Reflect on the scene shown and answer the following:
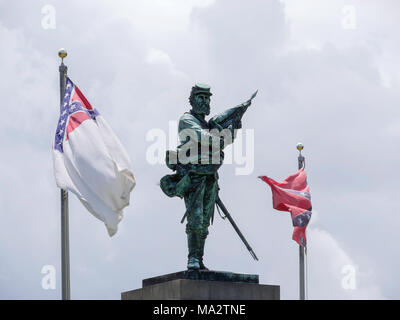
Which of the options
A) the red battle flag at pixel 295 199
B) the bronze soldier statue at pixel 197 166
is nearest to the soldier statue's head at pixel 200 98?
the bronze soldier statue at pixel 197 166

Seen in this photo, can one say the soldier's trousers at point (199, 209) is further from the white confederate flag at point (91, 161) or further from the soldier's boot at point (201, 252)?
the white confederate flag at point (91, 161)

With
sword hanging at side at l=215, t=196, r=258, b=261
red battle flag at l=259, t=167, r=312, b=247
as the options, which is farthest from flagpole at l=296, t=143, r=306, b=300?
sword hanging at side at l=215, t=196, r=258, b=261

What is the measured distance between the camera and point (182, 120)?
108 ft

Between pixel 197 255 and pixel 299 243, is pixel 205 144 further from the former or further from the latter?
pixel 299 243

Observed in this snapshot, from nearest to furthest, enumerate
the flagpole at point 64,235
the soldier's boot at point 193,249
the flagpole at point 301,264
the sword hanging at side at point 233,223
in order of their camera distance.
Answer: the soldier's boot at point 193,249, the sword hanging at side at point 233,223, the flagpole at point 64,235, the flagpole at point 301,264

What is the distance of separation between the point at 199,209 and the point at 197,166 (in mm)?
872

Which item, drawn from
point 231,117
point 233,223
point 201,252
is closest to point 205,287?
point 201,252

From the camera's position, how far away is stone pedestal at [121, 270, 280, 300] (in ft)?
103

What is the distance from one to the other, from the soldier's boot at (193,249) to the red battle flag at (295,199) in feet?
29.7

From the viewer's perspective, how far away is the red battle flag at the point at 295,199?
4150 centimetres

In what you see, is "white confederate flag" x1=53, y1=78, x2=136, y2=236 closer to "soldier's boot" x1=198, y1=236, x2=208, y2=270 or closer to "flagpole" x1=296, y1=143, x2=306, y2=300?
"soldier's boot" x1=198, y1=236, x2=208, y2=270

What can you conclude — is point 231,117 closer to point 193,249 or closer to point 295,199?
point 193,249
